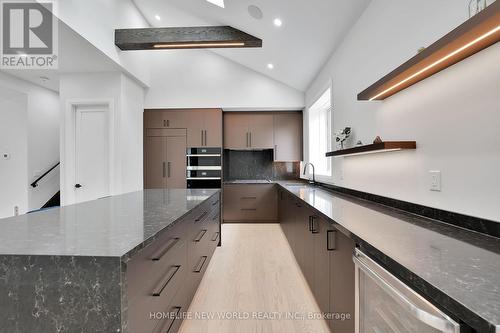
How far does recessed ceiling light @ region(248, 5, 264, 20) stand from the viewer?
296 centimetres

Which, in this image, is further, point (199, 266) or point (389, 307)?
point (199, 266)

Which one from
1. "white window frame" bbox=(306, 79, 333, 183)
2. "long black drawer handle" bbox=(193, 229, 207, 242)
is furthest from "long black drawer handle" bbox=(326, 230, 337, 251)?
"white window frame" bbox=(306, 79, 333, 183)

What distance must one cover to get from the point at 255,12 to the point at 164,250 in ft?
9.76

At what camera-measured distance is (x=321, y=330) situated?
1770mm

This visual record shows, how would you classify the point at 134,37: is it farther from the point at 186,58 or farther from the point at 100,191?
the point at 100,191

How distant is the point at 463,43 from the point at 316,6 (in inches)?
70.6

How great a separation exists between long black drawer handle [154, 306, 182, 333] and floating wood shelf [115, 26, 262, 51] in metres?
3.41

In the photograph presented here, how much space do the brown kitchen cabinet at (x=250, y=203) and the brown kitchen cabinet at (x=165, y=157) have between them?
39.8 inches

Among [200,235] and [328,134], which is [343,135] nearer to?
[328,134]

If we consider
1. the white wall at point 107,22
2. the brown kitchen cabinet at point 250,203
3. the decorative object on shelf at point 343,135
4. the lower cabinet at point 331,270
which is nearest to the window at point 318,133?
the brown kitchen cabinet at point 250,203

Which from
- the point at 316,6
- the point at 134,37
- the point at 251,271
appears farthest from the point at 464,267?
the point at 134,37

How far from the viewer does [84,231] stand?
110 cm

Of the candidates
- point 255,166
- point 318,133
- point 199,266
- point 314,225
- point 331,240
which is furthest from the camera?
point 255,166

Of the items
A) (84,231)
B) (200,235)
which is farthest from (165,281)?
(200,235)
